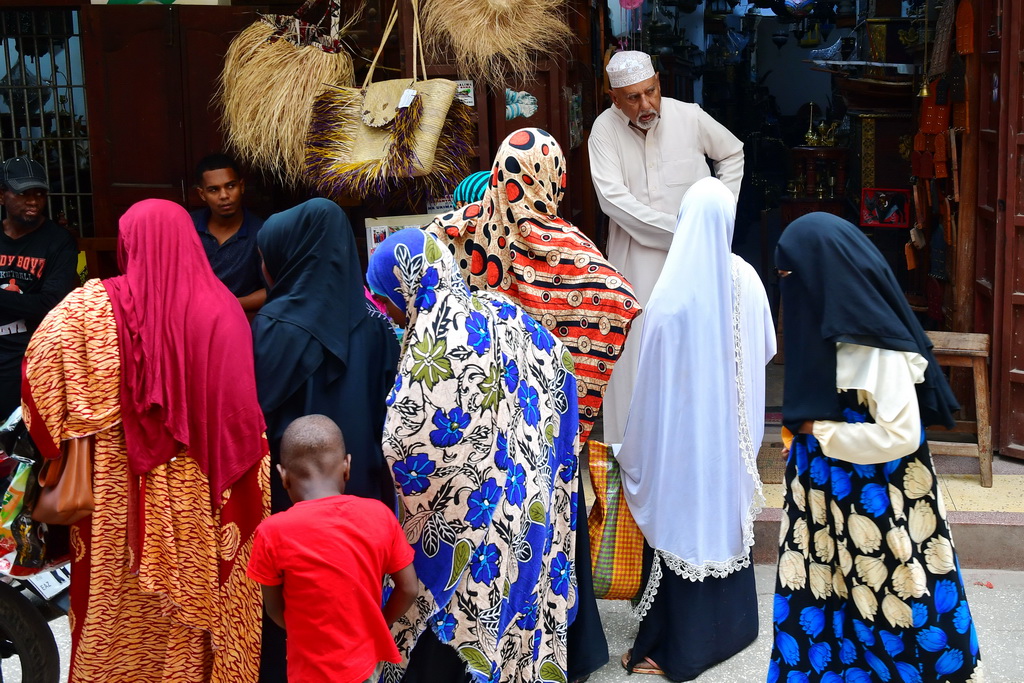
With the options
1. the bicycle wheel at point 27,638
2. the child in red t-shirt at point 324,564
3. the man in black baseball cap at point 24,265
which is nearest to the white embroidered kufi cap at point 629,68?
the man in black baseball cap at point 24,265

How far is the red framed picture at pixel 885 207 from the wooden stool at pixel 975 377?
3087 mm

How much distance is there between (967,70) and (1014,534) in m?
2.37

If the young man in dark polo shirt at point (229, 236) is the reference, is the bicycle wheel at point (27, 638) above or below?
below

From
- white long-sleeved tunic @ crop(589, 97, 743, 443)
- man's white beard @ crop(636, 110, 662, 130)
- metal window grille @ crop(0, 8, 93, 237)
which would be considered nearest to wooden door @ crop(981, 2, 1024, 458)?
white long-sleeved tunic @ crop(589, 97, 743, 443)

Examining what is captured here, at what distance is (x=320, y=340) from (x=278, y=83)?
96.3 inches

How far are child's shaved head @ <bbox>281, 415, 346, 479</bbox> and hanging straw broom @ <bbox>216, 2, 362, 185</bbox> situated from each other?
8.71ft

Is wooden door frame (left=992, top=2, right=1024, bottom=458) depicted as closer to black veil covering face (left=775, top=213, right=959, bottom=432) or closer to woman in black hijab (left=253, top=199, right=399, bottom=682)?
black veil covering face (left=775, top=213, right=959, bottom=432)

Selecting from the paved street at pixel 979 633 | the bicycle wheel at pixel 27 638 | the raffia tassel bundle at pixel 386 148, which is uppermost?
the raffia tassel bundle at pixel 386 148

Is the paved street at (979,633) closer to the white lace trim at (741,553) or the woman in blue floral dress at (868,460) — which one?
the white lace trim at (741,553)

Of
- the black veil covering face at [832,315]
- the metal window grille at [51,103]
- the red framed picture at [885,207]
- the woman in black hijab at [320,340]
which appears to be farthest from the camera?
the red framed picture at [885,207]

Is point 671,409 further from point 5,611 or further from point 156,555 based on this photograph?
point 5,611

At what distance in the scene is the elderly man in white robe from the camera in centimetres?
500

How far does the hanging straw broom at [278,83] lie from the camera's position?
4984 millimetres

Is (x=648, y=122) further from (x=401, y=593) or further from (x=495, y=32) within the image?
(x=401, y=593)
